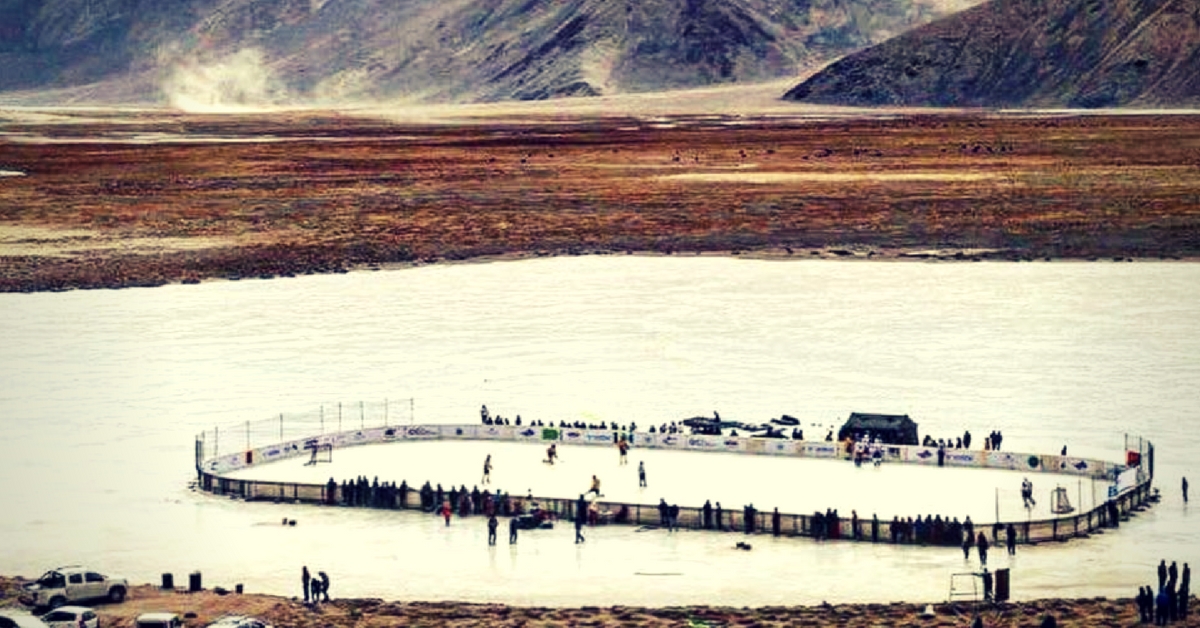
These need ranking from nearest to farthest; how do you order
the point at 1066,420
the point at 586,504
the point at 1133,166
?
1. the point at 586,504
2. the point at 1066,420
3. the point at 1133,166

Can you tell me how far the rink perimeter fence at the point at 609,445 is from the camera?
48.5m

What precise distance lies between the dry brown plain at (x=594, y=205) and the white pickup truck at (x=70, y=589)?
5305cm

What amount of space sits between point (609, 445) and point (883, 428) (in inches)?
256

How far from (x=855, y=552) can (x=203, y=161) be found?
13910cm

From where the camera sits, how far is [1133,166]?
148125 millimetres

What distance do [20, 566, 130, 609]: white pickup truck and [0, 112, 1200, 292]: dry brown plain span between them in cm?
5305

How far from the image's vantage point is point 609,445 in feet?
194

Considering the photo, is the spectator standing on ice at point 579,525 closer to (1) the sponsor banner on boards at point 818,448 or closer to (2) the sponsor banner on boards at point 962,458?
(1) the sponsor banner on boards at point 818,448

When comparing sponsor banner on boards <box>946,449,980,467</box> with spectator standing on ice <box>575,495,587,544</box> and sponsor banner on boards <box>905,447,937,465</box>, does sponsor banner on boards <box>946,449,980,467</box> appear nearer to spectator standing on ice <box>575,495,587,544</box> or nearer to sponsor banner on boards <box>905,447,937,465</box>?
sponsor banner on boards <box>905,447,937,465</box>

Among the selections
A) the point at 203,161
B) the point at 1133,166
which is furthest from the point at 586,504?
the point at 203,161

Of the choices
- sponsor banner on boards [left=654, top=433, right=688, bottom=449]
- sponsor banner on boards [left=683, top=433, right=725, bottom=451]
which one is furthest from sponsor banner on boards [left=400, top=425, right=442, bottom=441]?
sponsor banner on boards [left=683, top=433, right=725, bottom=451]

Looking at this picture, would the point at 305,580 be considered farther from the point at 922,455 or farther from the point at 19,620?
the point at 922,455

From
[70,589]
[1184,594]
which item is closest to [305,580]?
[70,589]

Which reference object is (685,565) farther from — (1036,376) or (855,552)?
(1036,376)
